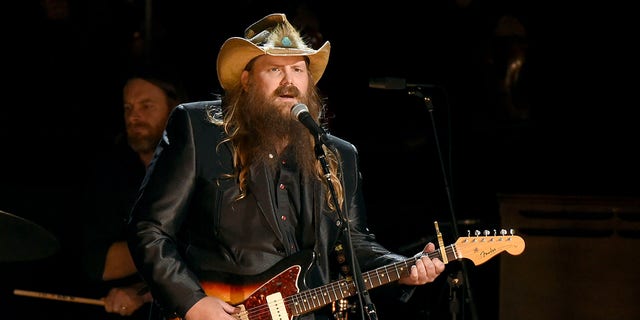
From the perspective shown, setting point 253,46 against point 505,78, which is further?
point 505,78

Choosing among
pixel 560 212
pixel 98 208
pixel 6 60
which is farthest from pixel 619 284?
pixel 6 60

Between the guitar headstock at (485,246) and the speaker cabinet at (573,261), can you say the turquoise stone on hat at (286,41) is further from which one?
the speaker cabinet at (573,261)

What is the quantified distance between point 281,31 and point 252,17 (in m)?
3.30

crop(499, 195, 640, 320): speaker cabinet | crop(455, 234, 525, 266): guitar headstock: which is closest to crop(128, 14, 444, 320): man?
crop(455, 234, 525, 266): guitar headstock

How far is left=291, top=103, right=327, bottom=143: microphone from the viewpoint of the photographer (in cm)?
362

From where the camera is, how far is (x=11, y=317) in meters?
6.44

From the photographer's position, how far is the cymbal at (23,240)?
4164 millimetres

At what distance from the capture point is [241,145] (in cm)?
427

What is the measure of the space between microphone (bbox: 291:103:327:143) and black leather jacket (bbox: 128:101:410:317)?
48cm

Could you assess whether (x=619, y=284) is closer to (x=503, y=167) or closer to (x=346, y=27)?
(x=503, y=167)

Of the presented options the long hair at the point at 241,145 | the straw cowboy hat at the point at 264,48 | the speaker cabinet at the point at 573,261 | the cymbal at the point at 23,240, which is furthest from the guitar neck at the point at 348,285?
the speaker cabinet at the point at 573,261

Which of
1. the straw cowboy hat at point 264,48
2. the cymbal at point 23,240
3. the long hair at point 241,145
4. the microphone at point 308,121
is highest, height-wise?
the straw cowboy hat at point 264,48

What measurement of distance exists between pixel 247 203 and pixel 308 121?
25.5 inches

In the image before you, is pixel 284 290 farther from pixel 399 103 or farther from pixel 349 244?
pixel 399 103
